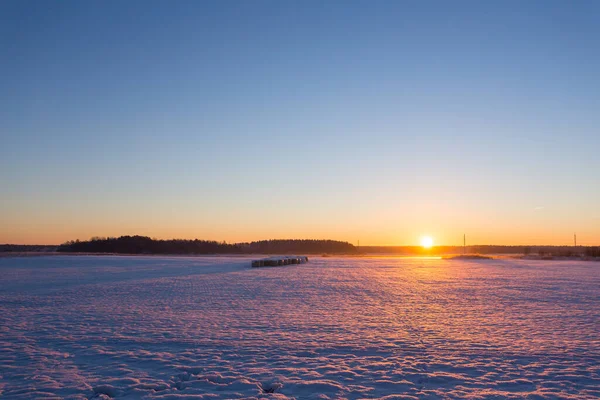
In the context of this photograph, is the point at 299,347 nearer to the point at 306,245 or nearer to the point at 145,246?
the point at 145,246

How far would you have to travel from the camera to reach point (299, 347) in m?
9.47

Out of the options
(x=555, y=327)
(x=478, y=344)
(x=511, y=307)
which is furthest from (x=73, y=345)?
(x=511, y=307)

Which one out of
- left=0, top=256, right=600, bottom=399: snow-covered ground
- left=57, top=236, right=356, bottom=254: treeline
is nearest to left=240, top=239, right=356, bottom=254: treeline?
left=57, top=236, right=356, bottom=254: treeline

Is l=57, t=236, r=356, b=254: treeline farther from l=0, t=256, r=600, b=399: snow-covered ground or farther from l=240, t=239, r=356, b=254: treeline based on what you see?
l=0, t=256, r=600, b=399: snow-covered ground

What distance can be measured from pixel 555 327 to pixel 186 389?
30.7 feet

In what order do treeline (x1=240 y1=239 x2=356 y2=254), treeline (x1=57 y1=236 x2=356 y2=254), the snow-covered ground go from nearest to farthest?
the snow-covered ground → treeline (x1=57 y1=236 x2=356 y2=254) → treeline (x1=240 y1=239 x2=356 y2=254)

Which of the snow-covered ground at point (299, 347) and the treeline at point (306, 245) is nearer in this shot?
the snow-covered ground at point (299, 347)

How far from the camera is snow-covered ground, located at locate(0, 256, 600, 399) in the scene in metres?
6.96

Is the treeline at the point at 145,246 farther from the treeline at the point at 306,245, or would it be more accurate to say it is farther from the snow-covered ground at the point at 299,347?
the snow-covered ground at the point at 299,347

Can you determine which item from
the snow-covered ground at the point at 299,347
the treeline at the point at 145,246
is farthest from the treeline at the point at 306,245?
the snow-covered ground at the point at 299,347

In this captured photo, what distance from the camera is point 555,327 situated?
11.6 meters

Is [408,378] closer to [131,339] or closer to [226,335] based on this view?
[226,335]

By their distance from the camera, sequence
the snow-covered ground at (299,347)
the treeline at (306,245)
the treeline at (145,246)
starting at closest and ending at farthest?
the snow-covered ground at (299,347) < the treeline at (145,246) < the treeline at (306,245)

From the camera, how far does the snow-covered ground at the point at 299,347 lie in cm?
696
